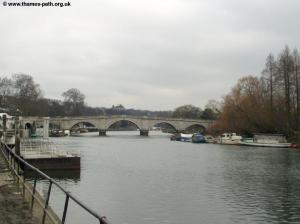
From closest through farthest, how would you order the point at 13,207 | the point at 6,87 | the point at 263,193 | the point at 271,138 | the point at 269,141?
the point at 13,207
the point at 263,193
the point at 269,141
the point at 271,138
the point at 6,87

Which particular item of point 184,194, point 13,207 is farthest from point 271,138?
point 13,207

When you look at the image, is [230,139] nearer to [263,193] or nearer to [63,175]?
[63,175]

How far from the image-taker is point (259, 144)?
8681 cm

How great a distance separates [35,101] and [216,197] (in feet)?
402

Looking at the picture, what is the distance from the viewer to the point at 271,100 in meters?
89.7

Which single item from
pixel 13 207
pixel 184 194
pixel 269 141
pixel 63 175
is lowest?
pixel 184 194

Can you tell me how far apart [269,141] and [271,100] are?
8.40 metres

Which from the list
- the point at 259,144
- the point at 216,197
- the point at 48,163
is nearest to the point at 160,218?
the point at 216,197

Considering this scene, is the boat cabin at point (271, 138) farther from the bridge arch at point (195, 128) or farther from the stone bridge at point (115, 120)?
the bridge arch at point (195, 128)

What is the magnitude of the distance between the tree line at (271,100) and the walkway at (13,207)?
71611 mm

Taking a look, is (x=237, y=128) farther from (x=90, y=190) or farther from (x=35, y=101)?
(x=90, y=190)

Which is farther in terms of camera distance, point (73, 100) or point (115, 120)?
point (73, 100)

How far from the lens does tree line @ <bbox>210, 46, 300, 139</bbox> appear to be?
8519 cm

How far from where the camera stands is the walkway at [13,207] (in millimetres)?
12445
